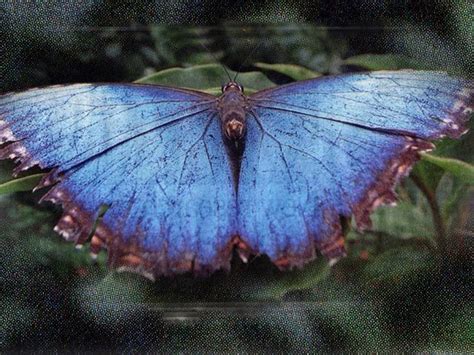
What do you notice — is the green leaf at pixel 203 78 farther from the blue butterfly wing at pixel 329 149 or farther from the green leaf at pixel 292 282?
the green leaf at pixel 292 282

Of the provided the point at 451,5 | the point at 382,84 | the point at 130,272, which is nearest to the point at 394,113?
the point at 382,84

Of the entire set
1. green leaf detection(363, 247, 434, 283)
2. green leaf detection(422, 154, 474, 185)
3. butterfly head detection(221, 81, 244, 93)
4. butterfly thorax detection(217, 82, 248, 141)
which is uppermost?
butterfly head detection(221, 81, 244, 93)

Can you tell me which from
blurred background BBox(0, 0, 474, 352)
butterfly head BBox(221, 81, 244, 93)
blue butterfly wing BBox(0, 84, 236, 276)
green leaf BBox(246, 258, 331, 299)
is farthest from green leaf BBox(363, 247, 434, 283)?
butterfly head BBox(221, 81, 244, 93)

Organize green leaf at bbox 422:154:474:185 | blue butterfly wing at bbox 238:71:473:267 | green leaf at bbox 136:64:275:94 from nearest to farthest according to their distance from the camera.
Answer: blue butterfly wing at bbox 238:71:473:267
green leaf at bbox 422:154:474:185
green leaf at bbox 136:64:275:94

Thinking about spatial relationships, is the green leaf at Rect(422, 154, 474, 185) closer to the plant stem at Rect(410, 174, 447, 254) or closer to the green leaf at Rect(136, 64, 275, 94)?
the plant stem at Rect(410, 174, 447, 254)

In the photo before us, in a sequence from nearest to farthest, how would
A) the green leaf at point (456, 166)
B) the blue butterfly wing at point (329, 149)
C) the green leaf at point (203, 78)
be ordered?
1. the blue butterfly wing at point (329, 149)
2. the green leaf at point (456, 166)
3. the green leaf at point (203, 78)

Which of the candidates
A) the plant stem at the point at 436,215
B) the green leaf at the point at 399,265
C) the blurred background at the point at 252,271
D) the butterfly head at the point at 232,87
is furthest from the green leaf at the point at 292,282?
the butterfly head at the point at 232,87
